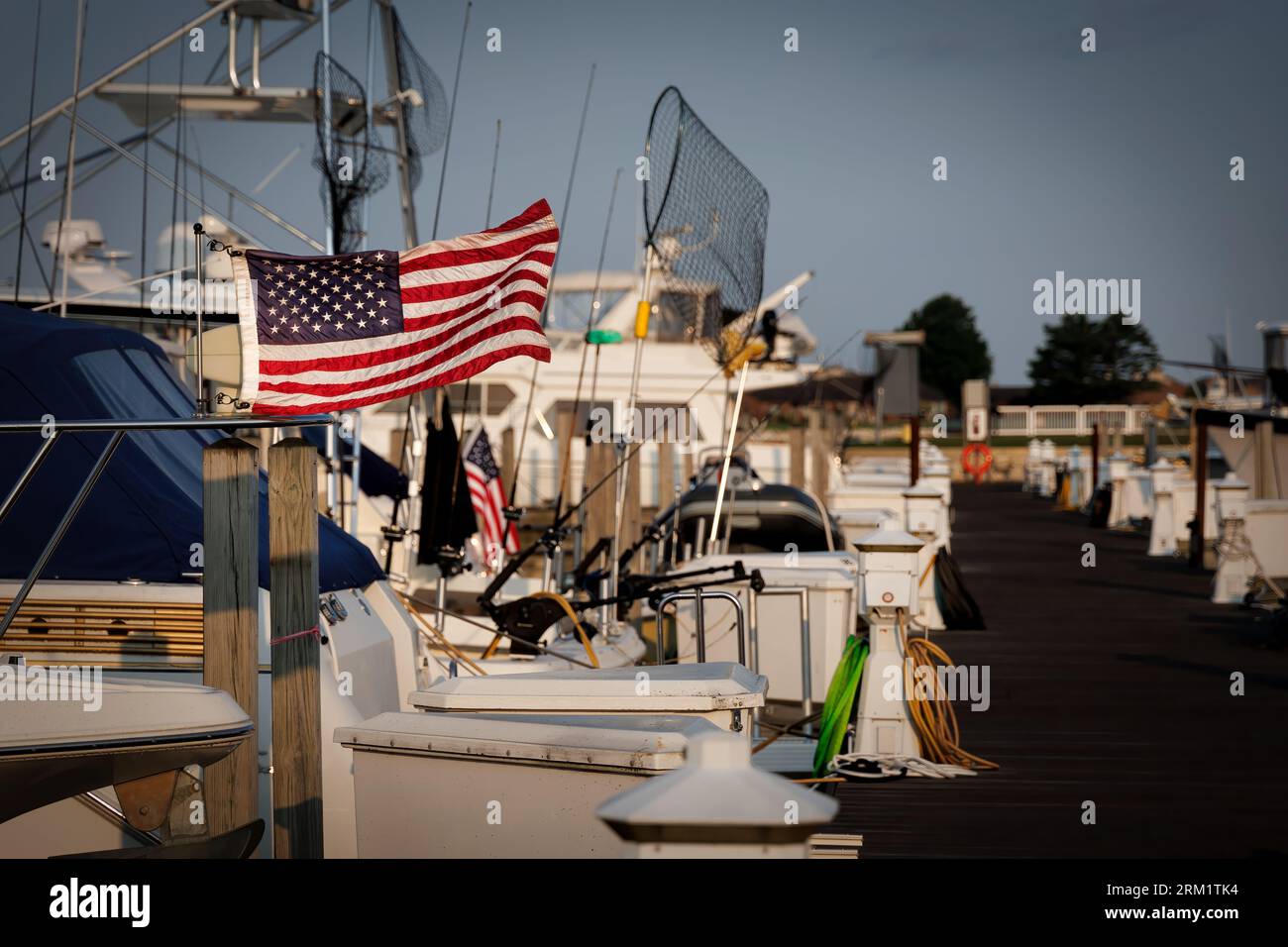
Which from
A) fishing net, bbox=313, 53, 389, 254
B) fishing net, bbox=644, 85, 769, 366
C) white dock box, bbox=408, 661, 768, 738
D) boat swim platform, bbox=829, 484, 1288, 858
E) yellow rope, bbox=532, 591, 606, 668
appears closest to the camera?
white dock box, bbox=408, 661, 768, 738

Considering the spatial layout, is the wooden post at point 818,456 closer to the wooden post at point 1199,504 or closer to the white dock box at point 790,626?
the wooden post at point 1199,504

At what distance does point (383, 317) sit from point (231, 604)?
6.10 ft

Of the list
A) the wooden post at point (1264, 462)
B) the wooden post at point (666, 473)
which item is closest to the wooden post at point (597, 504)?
the wooden post at point (666, 473)

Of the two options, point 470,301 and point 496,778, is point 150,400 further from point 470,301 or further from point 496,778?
point 496,778

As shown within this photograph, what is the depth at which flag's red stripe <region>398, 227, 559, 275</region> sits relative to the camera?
6805 millimetres

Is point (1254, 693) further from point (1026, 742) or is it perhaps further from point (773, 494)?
point (773, 494)

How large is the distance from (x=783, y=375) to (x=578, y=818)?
28.0m

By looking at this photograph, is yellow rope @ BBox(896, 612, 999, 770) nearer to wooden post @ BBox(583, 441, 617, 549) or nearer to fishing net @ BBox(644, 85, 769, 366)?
fishing net @ BBox(644, 85, 769, 366)

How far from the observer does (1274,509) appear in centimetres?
1642

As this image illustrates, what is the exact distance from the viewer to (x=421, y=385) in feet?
22.2

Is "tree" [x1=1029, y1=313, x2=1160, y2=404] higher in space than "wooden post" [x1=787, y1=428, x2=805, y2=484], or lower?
higher

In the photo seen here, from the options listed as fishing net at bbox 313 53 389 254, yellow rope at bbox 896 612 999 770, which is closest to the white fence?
fishing net at bbox 313 53 389 254

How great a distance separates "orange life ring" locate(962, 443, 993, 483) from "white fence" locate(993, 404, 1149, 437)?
20.9m
